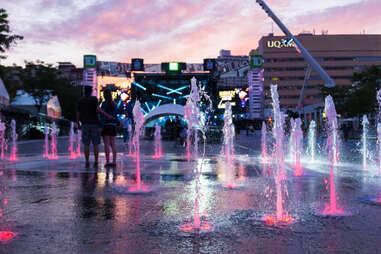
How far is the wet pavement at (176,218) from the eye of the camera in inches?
105

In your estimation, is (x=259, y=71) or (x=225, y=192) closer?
(x=225, y=192)

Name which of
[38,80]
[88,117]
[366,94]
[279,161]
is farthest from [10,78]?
[279,161]

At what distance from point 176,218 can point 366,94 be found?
1404 inches

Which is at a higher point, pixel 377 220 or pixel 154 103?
pixel 154 103

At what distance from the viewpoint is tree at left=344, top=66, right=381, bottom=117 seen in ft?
115

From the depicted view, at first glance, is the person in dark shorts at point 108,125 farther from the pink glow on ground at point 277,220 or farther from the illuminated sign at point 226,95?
the illuminated sign at point 226,95

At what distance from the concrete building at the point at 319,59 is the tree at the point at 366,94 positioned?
69811 mm

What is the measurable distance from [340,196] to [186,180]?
2350mm

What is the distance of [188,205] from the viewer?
13.4 ft

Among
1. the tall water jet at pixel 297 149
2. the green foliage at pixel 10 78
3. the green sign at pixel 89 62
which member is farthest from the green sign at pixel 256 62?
the tall water jet at pixel 297 149

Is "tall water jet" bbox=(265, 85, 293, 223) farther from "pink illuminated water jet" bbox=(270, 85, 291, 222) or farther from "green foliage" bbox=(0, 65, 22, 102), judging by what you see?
"green foliage" bbox=(0, 65, 22, 102)

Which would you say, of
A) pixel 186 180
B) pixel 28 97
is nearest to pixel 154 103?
pixel 28 97

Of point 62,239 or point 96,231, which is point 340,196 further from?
point 62,239

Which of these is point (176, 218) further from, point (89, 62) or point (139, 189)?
point (89, 62)
